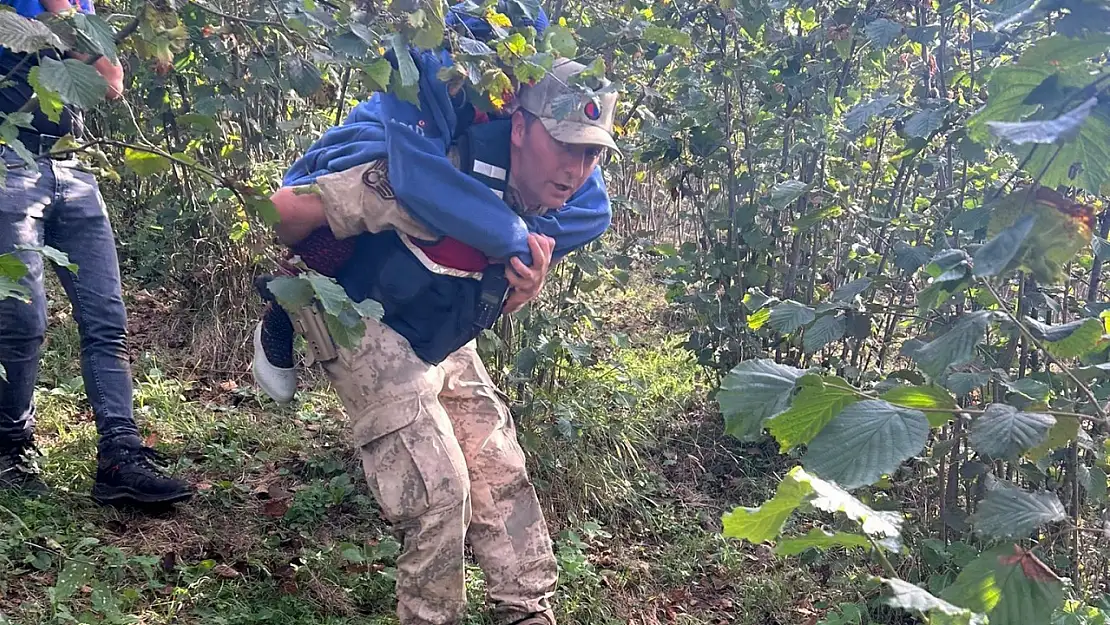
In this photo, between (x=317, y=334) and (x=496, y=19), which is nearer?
(x=496, y=19)

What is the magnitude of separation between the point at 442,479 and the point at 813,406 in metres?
1.30

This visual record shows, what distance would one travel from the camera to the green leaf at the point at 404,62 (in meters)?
1.70

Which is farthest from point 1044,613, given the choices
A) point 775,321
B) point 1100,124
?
point 775,321

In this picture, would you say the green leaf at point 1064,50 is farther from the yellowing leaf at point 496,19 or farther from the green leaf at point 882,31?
the green leaf at point 882,31

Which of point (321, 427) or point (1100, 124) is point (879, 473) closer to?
point (1100, 124)

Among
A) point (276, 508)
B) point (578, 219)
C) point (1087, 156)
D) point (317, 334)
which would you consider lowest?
point (276, 508)

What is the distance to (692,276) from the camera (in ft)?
12.2

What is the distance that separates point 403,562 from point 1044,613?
1.65 metres

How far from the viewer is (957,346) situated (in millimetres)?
1363

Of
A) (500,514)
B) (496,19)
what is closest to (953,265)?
(496,19)

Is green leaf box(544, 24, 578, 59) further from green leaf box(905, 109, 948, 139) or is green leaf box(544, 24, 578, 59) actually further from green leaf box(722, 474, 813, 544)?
green leaf box(722, 474, 813, 544)

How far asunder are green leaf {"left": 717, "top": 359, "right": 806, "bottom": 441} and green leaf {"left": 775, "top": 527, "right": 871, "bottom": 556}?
0.86 feet

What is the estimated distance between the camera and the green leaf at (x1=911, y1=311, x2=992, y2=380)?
4.41 ft

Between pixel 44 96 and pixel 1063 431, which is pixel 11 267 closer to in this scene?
pixel 44 96
